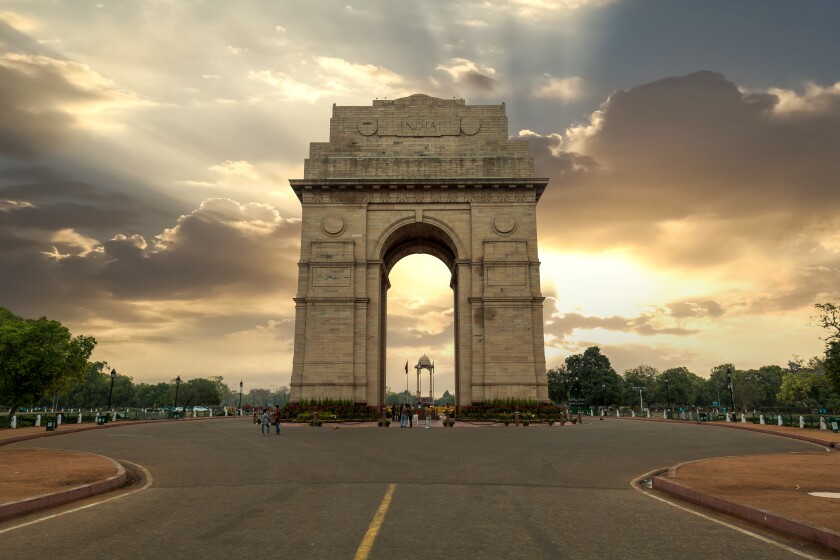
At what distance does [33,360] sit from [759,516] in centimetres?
5021

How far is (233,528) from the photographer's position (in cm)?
747

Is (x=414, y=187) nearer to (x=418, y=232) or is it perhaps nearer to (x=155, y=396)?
(x=418, y=232)

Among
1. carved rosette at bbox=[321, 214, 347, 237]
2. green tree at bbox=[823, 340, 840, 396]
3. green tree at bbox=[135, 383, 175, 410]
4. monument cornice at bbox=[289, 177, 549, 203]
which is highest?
monument cornice at bbox=[289, 177, 549, 203]

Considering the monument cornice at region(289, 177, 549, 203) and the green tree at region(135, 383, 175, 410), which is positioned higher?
the monument cornice at region(289, 177, 549, 203)

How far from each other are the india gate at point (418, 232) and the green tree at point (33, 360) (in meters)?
21.8

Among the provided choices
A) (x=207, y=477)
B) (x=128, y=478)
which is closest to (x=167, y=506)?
(x=207, y=477)

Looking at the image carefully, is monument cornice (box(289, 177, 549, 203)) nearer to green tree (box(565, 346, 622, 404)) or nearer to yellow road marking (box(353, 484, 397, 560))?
yellow road marking (box(353, 484, 397, 560))

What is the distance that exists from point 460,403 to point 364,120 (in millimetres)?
23924

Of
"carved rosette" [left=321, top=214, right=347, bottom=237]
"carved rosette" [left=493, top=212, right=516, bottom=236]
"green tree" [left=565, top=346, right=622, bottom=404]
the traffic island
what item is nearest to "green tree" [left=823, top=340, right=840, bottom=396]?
"carved rosette" [left=493, top=212, right=516, bottom=236]

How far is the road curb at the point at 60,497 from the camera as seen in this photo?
28.0 ft

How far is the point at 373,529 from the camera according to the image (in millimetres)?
7230

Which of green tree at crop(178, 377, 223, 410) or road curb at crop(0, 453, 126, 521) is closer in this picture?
road curb at crop(0, 453, 126, 521)

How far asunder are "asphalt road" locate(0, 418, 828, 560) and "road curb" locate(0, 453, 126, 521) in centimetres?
56

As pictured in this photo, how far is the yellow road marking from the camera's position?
6.14m
